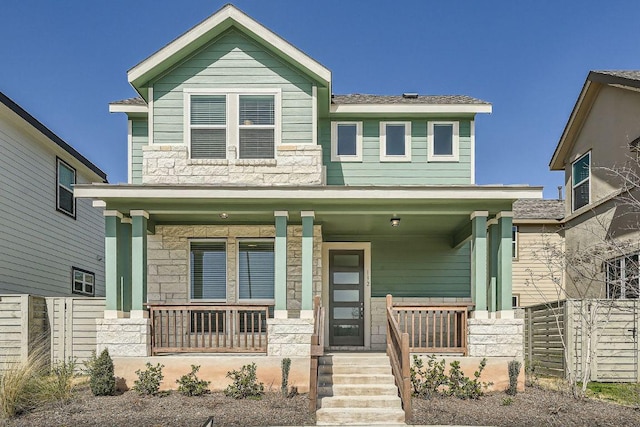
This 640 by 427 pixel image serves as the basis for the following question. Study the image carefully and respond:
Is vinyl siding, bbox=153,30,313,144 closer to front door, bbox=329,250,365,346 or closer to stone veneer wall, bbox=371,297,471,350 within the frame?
front door, bbox=329,250,365,346

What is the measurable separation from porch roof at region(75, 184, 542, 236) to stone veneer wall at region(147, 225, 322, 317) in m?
0.91

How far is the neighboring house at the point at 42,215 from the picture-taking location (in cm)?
1177

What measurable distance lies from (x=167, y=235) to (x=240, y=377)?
13.1 feet

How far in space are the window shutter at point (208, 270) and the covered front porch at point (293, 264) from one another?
0.07 feet

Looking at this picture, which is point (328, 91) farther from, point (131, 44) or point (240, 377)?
point (131, 44)

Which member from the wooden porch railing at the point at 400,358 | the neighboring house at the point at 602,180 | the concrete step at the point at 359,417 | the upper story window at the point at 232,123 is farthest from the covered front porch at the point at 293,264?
the neighboring house at the point at 602,180

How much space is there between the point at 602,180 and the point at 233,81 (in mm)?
8935

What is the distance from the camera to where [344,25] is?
14.9 metres

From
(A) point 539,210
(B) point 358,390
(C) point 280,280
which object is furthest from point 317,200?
(A) point 539,210

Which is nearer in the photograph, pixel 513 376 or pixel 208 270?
pixel 513 376

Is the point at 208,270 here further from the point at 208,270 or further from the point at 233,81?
the point at 233,81

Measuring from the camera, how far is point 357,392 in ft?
26.1

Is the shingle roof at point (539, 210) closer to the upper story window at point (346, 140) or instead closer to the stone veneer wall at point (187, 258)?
the upper story window at point (346, 140)

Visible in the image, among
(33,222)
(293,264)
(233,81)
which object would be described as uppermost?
(233,81)
